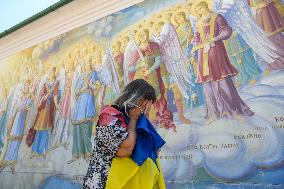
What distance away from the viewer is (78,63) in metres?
6.71

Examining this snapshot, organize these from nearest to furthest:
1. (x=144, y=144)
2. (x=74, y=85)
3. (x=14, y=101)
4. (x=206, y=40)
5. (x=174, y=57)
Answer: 1. (x=144, y=144)
2. (x=206, y=40)
3. (x=174, y=57)
4. (x=74, y=85)
5. (x=14, y=101)

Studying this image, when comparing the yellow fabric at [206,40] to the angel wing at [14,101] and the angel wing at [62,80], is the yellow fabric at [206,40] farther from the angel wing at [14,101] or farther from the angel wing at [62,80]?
the angel wing at [14,101]

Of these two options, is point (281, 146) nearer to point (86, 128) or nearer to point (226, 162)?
point (226, 162)

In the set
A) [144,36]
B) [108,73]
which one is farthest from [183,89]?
[108,73]

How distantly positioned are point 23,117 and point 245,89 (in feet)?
18.8

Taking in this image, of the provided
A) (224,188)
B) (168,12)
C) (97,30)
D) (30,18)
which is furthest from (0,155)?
(224,188)

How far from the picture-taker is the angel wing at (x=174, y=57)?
15.2 ft

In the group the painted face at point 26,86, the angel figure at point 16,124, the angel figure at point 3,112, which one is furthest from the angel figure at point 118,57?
the angel figure at point 3,112

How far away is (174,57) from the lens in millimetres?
4852

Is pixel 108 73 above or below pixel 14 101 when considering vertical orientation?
above

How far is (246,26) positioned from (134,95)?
247cm

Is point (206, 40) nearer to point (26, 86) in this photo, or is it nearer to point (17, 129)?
point (26, 86)

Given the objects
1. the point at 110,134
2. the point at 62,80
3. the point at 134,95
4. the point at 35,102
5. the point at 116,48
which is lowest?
the point at 110,134

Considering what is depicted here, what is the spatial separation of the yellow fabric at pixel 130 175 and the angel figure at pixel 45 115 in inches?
199
